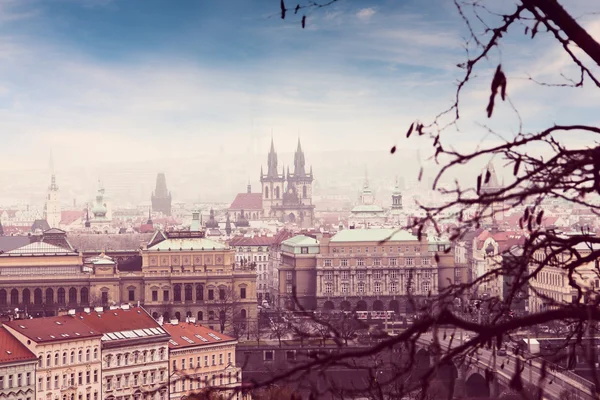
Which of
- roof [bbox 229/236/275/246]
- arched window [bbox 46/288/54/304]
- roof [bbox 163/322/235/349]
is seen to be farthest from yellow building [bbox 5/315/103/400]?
roof [bbox 229/236/275/246]

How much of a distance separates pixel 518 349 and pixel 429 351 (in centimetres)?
157

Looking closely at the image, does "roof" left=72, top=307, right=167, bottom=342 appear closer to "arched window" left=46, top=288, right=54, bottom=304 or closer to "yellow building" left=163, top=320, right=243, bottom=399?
"yellow building" left=163, top=320, right=243, bottom=399

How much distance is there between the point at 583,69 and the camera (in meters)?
5.38

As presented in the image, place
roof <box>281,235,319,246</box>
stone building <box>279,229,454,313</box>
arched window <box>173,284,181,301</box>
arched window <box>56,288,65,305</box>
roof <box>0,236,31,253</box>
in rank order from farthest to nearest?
1. roof <box>0,236,31,253</box>
2. roof <box>281,235,319,246</box>
3. stone building <box>279,229,454,313</box>
4. arched window <box>173,284,181,301</box>
5. arched window <box>56,288,65,305</box>

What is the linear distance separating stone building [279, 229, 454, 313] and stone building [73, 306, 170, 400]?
3957cm

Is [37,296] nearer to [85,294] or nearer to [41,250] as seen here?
[85,294]

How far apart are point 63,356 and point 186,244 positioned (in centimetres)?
3585

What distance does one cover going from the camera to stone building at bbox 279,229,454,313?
329ft

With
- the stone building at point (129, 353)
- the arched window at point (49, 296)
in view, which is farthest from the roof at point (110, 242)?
the stone building at point (129, 353)

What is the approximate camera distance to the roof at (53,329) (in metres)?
53.8

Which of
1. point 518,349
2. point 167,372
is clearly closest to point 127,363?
point 167,372

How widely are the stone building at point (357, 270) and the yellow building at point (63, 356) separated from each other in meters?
43.8

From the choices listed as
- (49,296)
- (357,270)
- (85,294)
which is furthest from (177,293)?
(357,270)

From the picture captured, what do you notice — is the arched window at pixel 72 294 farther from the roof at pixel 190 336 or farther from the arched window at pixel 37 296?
the roof at pixel 190 336
